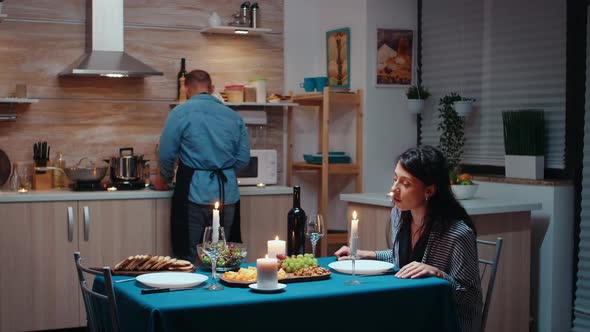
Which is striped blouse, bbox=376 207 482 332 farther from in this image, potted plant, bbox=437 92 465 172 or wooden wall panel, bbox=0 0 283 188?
wooden wall panel, bbox=0 0 283 188

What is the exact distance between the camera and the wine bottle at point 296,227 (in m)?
3.02

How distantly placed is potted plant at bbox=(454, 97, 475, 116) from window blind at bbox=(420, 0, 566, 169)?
12 cm

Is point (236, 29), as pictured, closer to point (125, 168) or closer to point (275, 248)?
point (125, 168)

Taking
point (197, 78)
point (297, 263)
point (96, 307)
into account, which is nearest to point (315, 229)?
point (297, 263)

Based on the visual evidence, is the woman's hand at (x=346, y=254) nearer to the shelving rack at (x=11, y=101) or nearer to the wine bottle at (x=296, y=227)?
the wine bottle at (x=296, y=227)

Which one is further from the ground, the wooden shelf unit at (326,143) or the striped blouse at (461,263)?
the wooden shelf unit at (326,143)

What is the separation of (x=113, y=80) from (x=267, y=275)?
11.2 ft

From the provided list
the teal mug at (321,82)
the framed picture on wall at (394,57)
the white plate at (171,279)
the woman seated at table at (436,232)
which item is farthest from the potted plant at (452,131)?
the white plate at (171,279)

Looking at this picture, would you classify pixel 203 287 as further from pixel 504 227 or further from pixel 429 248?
pixel 504 227

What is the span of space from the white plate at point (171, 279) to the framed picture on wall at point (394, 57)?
3.35 m

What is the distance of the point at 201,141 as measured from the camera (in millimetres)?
4723

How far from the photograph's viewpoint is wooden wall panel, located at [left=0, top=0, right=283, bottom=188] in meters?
5.29

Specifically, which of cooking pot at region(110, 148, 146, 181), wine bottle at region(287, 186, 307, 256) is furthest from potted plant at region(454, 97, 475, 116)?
wine bottle at region(287, 186, 307, 256)

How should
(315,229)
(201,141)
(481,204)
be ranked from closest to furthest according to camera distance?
(315,229), (481,204), (201,141)
